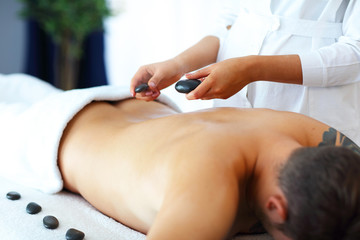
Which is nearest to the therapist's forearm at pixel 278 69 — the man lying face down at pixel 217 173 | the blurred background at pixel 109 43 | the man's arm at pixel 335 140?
the man lying face down at pixel 217 173

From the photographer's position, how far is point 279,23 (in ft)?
4.78

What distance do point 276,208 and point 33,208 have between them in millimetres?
705

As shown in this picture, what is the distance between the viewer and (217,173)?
894mm

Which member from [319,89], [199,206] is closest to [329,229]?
[199,206]

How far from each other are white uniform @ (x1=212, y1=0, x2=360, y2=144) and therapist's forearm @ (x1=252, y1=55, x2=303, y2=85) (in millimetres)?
24

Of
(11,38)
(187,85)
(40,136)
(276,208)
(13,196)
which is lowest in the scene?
(11,38)

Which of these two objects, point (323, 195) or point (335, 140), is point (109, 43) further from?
point (323, 195)

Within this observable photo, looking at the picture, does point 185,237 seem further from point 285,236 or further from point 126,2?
point 126,2

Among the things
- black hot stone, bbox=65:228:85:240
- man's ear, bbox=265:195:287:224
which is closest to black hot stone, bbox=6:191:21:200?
black hot stone, bbox=65:228:85:240

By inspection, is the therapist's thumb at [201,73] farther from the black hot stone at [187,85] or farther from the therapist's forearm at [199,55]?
the therapist's forearm at [199,55]

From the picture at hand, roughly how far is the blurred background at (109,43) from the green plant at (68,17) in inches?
5.7

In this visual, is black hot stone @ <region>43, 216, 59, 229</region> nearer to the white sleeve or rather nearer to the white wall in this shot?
the white sleeve

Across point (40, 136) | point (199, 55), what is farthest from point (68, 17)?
point (40, 136)

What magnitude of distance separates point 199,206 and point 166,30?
2759 millimetres
